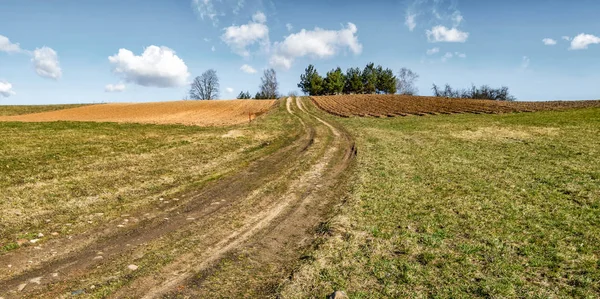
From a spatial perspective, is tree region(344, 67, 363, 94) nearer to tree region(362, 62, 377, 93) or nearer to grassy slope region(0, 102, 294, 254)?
tree region(362, 62, 377, 93)

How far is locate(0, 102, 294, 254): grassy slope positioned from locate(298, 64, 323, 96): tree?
98.8 meters

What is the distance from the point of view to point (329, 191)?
11.3 m

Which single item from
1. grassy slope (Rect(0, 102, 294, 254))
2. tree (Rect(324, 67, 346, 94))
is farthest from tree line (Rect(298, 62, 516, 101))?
grassy slope (Rect(0, 102, 294, 254))

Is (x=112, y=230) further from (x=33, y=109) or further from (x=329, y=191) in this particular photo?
(x=33, y=109)

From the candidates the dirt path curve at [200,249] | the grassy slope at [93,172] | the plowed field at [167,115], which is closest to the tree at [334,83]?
the plowed field at [167,115]

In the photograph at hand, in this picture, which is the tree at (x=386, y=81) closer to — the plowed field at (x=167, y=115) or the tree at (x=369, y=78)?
the tree at (x=369, y=78)

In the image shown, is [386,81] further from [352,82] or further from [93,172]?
→ [93,172]

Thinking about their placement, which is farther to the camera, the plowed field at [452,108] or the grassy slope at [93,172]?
the plowed field at [452,108]

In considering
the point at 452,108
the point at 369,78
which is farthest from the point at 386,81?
the point at 452,108

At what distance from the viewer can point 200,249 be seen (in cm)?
705

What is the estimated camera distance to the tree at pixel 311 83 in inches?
4707

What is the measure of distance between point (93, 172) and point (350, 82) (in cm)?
11820

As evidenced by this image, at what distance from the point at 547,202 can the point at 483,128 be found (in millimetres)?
21274

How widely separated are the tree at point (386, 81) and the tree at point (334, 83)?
1554 centimetres
